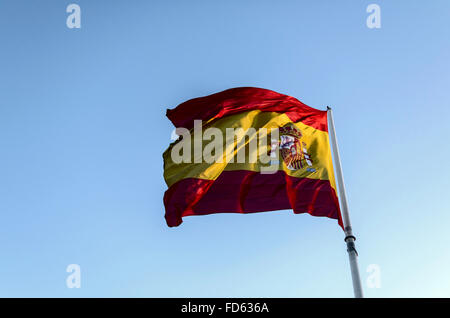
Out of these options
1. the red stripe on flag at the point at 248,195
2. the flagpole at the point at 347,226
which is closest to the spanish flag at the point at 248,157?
the red stripe on flag at the point at 248,195

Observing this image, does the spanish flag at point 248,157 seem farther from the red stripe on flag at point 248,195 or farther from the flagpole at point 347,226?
the flagpole at point 347,226

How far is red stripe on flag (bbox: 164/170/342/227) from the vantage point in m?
13.3

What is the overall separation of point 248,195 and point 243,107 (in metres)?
2.90

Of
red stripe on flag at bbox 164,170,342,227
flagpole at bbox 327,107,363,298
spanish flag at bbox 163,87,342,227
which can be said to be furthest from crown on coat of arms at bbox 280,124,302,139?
red stripe on flag at bbox 164,170,342,227

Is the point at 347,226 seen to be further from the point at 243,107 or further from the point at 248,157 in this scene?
the point at 243,107

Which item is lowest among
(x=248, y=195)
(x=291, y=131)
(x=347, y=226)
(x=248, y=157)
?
(x=347, y=226)

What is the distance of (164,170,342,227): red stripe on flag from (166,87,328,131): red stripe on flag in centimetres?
216

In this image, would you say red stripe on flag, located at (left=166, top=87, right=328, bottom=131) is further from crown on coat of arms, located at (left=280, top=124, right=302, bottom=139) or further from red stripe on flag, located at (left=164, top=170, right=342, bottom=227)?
red stripe on flag, located at (left=164, top=170, right=342, bottom=227)

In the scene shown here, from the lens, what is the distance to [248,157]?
1433cm

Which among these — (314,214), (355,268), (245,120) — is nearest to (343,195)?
(314,214)

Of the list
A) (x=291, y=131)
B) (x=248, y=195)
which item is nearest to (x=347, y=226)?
(x=248, y=195)

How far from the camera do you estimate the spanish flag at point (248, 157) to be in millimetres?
13461

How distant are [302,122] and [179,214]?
187 inches
